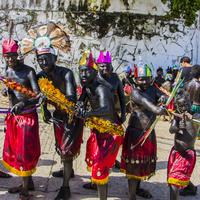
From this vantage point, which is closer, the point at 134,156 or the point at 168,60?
the point at 134,156

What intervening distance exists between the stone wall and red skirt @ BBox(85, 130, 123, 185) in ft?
29.9

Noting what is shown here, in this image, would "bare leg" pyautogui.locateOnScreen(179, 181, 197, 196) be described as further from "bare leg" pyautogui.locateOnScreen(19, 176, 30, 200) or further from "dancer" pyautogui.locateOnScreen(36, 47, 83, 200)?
"bare leg" pyautogui.locateOnScreen(19, 176, 30, 200)

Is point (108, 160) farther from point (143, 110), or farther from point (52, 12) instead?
point (52, 12)

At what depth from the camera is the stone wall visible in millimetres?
13672

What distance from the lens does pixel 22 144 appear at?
195 inches

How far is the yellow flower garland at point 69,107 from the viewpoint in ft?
14.9

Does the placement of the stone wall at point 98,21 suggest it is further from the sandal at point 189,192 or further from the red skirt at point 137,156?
the red skirt at point 137,156

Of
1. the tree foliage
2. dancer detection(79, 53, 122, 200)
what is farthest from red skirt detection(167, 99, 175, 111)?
the tree foliage

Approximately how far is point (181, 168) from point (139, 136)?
605mm

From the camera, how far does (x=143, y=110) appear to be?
4773mm

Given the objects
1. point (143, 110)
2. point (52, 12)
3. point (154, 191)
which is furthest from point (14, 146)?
point (52, 12)

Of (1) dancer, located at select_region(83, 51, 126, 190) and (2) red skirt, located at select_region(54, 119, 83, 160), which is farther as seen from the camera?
(1) dancer, located at select_region(83, 51, 126, 190)

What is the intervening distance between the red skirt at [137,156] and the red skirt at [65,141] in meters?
0.66

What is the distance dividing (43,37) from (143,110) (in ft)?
5.02
